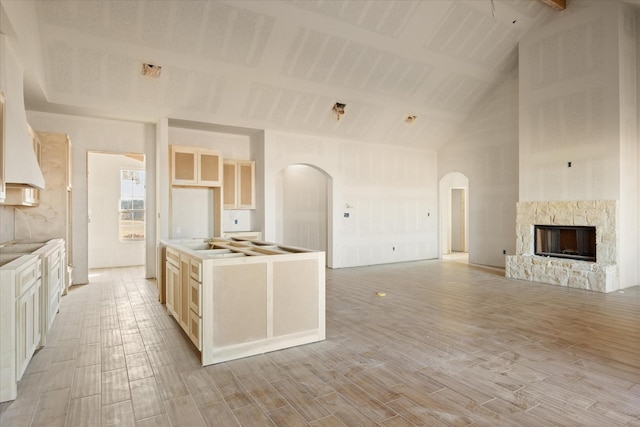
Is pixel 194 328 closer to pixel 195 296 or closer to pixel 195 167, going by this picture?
pixel 195 296

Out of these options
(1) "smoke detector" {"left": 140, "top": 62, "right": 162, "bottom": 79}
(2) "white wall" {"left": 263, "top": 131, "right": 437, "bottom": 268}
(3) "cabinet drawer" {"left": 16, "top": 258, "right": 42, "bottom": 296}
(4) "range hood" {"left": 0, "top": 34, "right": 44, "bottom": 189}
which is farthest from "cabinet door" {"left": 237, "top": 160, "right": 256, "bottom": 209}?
(3) "cabinet drawer" {"left": 16, "top": 258, "right": 42, "bottom": 296}

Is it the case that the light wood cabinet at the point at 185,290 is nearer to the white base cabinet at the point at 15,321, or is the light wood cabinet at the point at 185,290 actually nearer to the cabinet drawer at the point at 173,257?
the cabinet drawer at the point at 173,257

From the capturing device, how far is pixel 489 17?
265 inches

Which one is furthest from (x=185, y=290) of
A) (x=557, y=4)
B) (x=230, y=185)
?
(x=557, y=4)

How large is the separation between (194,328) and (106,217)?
6.97 metres

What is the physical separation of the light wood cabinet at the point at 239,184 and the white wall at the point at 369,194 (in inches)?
13.7

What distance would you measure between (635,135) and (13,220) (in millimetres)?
10590

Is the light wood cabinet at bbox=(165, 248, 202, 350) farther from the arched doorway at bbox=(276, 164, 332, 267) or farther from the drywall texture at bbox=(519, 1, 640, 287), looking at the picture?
the drywall texture at bbox=(519, 1, 640, 287)

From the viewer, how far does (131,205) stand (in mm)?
9242

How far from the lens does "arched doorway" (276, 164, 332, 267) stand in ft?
29.6

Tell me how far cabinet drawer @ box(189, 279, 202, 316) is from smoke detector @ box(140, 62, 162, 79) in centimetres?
385

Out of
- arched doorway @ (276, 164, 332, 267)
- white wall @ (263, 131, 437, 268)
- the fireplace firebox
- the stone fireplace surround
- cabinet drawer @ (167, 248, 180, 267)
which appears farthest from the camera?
arched doorway @ (276, 164, 332, 267)

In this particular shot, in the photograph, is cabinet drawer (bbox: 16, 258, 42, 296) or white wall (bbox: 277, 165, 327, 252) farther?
white wall (bbox: 277, 165, 327, 252)

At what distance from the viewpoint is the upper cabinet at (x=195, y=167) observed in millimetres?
6672
